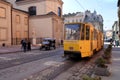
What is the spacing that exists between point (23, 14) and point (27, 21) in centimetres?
322

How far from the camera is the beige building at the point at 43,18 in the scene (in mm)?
54688

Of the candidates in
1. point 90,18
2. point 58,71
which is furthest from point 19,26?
point 58,71

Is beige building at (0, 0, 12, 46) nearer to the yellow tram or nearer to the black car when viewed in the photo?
the black car

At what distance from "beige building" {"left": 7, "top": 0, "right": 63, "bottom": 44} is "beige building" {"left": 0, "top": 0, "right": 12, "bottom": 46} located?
10004 millimetres

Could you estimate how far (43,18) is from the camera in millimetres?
55469

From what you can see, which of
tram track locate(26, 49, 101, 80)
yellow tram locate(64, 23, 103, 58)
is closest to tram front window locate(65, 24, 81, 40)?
yellow tram locate(64, 23, 103, 58)

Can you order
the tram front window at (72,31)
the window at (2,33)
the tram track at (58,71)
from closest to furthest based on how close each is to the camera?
the tram track at (58,71)
the tram front window at (72,31)
the window at (2,33)

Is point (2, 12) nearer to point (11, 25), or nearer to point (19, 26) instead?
point (11, 25)

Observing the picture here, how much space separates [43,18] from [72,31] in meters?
38.9

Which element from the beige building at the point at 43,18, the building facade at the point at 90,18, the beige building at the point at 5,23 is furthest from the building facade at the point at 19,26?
the building facade at the point at 90,18

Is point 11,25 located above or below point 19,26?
below

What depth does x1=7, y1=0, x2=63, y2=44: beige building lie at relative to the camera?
54688mm

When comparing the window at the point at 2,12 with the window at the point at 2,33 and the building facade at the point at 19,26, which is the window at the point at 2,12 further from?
the building facade at the point at 19,26

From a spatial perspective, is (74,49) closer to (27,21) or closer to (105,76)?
(105,76)
